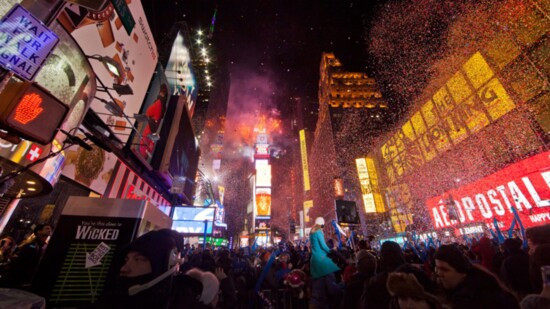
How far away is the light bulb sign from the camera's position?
12.1 feet

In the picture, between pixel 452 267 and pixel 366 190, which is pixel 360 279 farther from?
pixel 366 190

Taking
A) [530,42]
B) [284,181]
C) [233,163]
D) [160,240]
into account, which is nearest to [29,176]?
[160,240]

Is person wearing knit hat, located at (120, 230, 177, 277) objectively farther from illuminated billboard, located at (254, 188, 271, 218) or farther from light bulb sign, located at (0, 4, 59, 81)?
illuminated billboard, located at (254, 188, 271, 218)

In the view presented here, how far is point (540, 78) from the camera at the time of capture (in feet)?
52.4

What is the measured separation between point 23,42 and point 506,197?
95.8ft

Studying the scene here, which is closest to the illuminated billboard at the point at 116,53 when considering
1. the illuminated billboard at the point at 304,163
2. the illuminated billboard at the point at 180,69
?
the illuminated billboard at the point at 180,69

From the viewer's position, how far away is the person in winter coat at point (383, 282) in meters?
2.62

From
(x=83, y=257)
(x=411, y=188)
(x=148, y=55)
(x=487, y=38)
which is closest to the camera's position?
(x=83, y=257)

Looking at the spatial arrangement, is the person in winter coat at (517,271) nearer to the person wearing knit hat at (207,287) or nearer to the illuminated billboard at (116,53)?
the person wearing knit hat at (207,287)

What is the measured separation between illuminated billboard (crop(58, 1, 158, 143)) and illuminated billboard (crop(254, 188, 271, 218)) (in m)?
35.3

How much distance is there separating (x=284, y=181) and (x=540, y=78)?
111 meters

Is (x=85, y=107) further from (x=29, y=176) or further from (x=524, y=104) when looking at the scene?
(x=524, y=104)

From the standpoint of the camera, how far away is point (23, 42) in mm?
3914

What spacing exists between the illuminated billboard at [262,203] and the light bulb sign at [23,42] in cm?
4261
